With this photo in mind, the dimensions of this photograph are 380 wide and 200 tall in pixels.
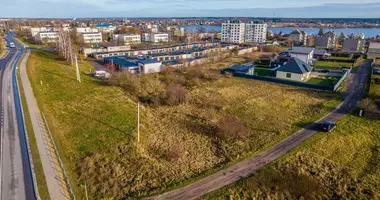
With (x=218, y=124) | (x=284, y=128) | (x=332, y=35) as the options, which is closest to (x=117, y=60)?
(x=218, y=124)

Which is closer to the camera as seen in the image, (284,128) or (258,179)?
(258,179)

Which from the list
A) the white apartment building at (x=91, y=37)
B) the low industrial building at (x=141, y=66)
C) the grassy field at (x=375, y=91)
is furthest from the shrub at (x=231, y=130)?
the white apartment building at (x=91, y=37)

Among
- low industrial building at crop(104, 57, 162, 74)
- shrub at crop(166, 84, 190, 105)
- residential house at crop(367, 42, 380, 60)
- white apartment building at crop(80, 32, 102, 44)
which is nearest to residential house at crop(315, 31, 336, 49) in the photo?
residential house at crop(367, 42, 380, 60)

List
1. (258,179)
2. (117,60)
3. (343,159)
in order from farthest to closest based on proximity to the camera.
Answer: (117,60), (343,159), (258,179)

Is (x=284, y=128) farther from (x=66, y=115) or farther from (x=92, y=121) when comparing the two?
(x=66, y=115)

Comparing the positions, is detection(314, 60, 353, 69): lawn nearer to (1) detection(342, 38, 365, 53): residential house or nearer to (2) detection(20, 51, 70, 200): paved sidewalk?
(1) detection(342, 38, 365, 53): residential house

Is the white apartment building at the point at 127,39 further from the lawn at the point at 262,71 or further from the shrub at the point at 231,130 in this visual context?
the shrub at the point at 231,130

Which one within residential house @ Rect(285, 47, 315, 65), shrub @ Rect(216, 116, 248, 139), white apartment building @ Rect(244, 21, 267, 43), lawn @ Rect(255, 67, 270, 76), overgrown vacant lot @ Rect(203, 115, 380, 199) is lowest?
overgrown vacant lot @ Rect(203, 115, 380, 199)

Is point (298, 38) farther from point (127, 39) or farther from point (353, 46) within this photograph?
point (127, 39)
